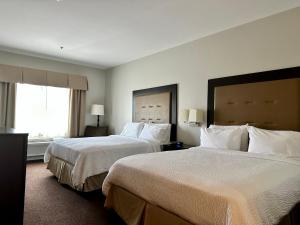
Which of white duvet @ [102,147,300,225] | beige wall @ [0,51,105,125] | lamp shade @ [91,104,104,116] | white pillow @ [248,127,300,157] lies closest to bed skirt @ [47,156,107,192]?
white duvet @ [102,147,300,225]

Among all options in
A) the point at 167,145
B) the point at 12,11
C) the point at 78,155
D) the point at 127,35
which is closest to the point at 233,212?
the point at 78,155

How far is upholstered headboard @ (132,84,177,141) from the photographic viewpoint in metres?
4.28

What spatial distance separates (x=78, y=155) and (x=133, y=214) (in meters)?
1.49

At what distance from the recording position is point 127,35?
377cm

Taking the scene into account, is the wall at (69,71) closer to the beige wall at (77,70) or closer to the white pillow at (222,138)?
the beige wall at (77,70)

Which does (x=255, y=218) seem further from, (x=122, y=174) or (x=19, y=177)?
(x=19, y=177)

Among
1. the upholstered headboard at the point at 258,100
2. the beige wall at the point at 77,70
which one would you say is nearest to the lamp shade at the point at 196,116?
the upholstered headboard at the point at 258,100

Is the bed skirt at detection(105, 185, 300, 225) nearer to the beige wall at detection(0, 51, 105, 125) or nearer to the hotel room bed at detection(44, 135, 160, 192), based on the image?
the hotel room bed at detection(44, 135, 160, 192)

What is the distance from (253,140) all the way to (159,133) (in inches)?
70.6

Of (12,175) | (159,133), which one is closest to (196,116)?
(159,133)

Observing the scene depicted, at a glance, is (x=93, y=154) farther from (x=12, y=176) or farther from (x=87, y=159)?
(x=12, y=176)

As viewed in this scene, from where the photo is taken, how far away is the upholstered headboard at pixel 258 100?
271 centimetres

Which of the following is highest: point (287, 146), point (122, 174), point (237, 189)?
point (287, 146)

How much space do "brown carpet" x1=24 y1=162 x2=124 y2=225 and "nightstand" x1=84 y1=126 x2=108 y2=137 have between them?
2.01m
